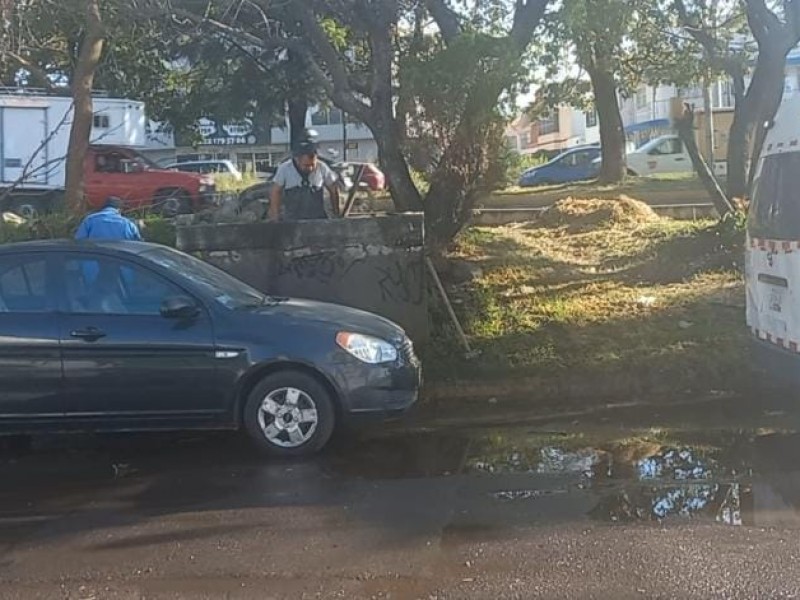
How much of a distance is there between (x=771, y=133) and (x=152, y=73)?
103ft

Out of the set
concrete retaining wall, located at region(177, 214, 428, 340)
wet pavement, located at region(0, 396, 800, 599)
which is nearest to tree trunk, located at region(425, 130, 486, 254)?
concrete retaining wall, located at region(177, 214, 428, 340)

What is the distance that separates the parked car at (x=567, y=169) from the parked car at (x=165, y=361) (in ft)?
87.7

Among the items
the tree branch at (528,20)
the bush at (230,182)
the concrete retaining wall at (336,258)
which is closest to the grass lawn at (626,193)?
the bush at (230,182)

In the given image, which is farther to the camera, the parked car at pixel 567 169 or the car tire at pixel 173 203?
the parked car at pixel 567 169

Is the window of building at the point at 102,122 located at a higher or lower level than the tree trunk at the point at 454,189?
higher

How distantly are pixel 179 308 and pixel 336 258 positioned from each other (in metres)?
3.49

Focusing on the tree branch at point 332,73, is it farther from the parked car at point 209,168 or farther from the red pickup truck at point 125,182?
the parked car at point 209,168

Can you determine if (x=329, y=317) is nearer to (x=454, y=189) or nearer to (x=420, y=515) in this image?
(x=420, y=515)

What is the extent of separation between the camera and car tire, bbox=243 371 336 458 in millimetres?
7934

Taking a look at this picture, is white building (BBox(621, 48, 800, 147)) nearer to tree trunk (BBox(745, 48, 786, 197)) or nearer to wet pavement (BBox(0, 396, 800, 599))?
tree trunk (BBox(745, 48, 786, 197))

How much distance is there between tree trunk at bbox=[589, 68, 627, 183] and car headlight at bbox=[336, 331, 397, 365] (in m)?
21.5

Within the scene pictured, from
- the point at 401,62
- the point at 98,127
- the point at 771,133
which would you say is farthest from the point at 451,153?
the point at 98,127

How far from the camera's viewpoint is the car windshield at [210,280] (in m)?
8.20

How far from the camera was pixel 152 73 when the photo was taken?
122 feet
